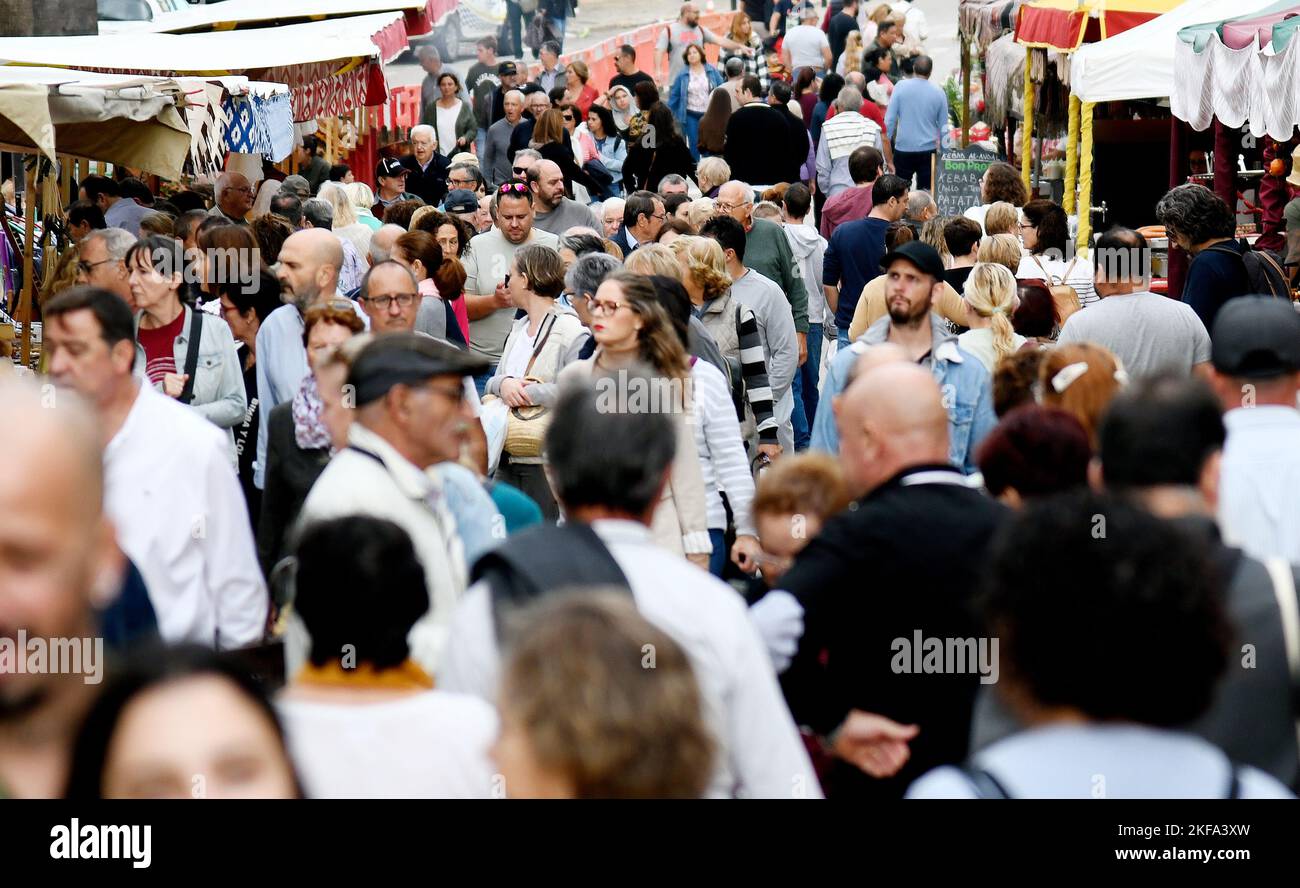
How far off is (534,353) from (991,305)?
200 cm

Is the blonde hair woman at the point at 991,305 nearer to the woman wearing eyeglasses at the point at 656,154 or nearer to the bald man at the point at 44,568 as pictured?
the bald man at the point at 44,568

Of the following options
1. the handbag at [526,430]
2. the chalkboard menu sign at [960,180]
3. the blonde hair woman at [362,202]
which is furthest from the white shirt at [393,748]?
the chalkboard menu sign at [960,180]

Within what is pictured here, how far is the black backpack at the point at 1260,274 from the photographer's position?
833cm

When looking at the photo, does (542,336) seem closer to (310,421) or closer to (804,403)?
(310,421)

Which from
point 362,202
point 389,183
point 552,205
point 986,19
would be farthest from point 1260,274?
point 986,19

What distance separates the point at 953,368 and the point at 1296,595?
347cm

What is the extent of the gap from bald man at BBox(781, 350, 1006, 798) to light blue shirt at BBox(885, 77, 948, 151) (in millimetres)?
15584

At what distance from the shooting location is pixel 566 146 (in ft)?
53.8

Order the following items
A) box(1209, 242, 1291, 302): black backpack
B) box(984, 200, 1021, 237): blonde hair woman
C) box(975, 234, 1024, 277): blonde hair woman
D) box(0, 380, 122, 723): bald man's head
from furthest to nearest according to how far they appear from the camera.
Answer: box(984, 200, 1021, 237): blonde hair woman, box(975, 234, 1024, 277): blonde hair woman, box(1209, 242, 1291, 302): black backpack, box(0, 380, 122, 723): bald man's head

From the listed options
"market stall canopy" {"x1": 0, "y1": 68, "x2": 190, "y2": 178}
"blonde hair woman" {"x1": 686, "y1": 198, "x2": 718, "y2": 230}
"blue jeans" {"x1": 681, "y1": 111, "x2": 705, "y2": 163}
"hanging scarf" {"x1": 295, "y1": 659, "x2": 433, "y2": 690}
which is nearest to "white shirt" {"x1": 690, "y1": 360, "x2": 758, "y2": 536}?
"hanging scarf" {"x1": 295, "y1": 659, "x2": 433, "y2": 690}

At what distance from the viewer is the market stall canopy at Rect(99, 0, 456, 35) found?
16.8 meters

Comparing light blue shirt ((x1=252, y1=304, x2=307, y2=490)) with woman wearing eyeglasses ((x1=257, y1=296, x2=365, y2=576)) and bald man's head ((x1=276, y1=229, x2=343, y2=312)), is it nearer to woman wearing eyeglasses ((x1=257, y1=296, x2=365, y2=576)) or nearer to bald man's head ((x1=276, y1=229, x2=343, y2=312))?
bald man's head ((x1=276, y1=229, x2=343, y2=312))

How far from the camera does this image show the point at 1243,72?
11281 millimetres
